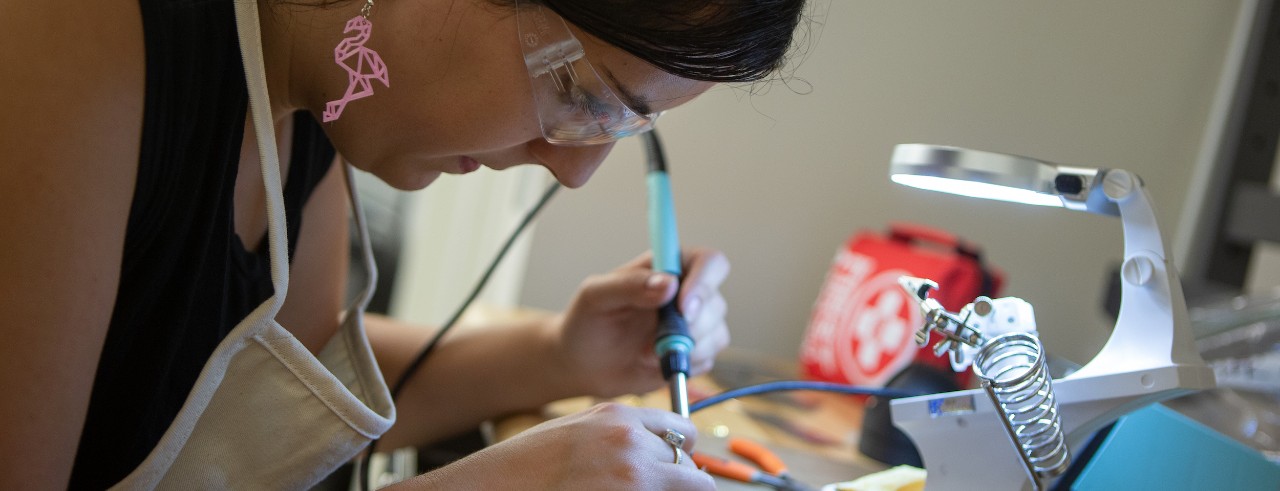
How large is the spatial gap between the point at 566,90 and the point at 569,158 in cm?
9

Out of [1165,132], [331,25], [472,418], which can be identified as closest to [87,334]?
[331,25]

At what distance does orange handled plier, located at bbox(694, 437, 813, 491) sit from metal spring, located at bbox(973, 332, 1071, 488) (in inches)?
9.1

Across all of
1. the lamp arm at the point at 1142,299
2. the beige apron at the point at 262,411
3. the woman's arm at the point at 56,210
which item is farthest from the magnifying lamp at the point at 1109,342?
the woman's arm at the point at 56,210

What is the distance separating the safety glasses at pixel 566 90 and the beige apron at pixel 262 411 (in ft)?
0.58

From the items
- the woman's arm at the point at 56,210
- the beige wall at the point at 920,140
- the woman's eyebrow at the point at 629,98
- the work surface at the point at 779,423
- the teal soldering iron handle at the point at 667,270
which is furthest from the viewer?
the beige wall at the point at 920,140

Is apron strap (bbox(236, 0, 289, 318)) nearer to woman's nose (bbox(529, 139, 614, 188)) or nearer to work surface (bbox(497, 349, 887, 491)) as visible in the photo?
woman's nose (bbox(529, 139, 614, 188))

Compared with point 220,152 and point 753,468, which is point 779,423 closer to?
point 753,468

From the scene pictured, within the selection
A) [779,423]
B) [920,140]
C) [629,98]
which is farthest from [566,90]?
[920,140]

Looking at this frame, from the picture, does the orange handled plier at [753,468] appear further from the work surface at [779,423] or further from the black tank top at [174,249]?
the black tank top at [174,249]

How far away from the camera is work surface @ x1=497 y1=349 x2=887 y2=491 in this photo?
Answer: 0.97 metres

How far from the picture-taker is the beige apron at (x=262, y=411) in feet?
2.16

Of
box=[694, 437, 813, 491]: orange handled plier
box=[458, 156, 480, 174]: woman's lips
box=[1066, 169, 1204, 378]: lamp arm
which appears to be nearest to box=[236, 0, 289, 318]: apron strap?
box=[458, 156, 480, 174]: woman's lips

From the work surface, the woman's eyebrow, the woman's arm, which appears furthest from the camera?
the work surface

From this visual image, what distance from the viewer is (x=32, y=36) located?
58 cm
